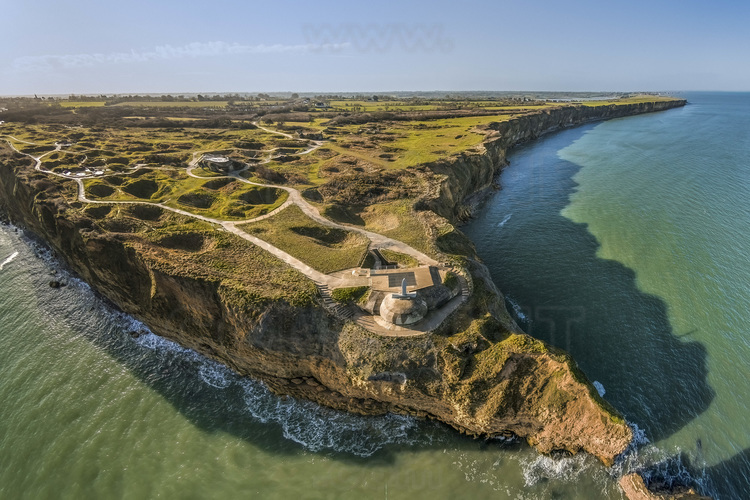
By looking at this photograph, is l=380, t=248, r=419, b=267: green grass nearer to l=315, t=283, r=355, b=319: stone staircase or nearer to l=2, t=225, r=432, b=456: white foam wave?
l=315, t=283, r=355, b=319: stone staircase

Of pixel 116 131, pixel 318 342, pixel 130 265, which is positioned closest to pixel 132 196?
pixel 130 265

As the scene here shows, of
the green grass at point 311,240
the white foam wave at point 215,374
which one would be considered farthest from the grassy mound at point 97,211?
the white foam wave at point 215,374

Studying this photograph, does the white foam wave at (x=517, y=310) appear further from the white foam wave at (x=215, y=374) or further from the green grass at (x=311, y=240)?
the white foam wave at (x=215, y=374)

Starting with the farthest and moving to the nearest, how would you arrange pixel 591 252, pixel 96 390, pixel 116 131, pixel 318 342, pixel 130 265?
pixel 116 131, pixel 591 252, pixel 130 265, pixel 96 390, pixel 318 342

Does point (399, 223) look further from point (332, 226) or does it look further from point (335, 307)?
point (335, 307)

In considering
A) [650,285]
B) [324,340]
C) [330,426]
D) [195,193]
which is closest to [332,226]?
[324,340]

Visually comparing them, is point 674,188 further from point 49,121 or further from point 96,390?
point 49,121

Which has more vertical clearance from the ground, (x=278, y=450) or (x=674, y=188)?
(x=674, y=188)
